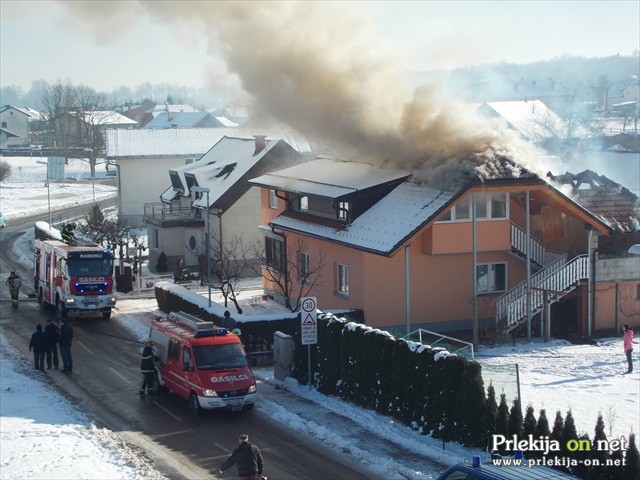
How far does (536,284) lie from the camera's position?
34.5m

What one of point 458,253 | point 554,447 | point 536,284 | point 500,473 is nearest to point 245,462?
point 500,473

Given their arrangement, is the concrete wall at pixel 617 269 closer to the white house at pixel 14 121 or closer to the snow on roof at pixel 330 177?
the snow on roof at pixel 330 177

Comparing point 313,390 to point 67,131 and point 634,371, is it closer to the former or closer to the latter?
point 634,371

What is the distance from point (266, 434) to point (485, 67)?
115508 millimetres

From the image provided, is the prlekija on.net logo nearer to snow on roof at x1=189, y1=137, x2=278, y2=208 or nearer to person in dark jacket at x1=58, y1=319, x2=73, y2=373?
person in dark jacket at x1=58, y1=319, x2=73, y2=373

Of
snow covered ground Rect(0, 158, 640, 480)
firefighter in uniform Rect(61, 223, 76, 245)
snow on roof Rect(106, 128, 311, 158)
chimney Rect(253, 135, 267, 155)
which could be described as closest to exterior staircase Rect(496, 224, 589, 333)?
snow covered ground Rect(0, 158, 640, 480)

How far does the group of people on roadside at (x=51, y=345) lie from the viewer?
29203 millimetres

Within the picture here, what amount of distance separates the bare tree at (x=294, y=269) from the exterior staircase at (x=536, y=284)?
713cm

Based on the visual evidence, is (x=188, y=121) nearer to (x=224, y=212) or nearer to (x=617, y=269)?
(x=224, y=212)

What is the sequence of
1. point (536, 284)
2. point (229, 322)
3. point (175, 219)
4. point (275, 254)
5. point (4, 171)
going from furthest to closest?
point (4, 171)
point (175, 219)
point (275, 254)
point (536, 284)
point (229, 322)

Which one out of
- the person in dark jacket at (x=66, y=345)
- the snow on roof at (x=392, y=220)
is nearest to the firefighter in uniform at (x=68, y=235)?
the snow on roof at (x=392, y=220)

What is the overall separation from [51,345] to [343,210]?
1163 centimetres

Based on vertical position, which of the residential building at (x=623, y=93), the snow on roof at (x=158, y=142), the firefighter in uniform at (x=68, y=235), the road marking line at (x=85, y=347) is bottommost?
the road marking line at (x=85, y=347)

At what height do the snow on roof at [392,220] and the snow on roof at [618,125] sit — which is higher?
the snow on roof at [618,125]
